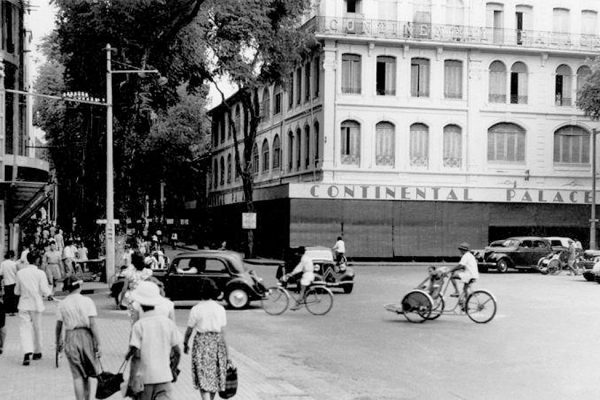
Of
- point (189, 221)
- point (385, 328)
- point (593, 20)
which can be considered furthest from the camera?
point (189, 221)

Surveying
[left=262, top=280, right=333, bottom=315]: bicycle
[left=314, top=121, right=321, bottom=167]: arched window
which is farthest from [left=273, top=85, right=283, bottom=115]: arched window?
[left=262, top=280, right=333, bottom=315]: bicycle

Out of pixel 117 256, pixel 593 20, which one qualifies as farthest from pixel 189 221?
pixel 117 256

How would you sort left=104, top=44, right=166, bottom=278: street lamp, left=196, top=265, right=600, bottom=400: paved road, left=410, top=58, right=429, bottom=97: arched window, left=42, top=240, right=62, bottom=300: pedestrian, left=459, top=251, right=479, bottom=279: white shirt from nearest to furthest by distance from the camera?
left=196, top=265, right=600, bottom=400: paved road
left=459, top=251, right=479, bottom=279: white shirt
left=42, top=240, right=62, bottom=300: pedestrian
left=104, top=44, right=166, bottom=278: street lamp
left=410, top=58, right=429, bottom=97: arched window

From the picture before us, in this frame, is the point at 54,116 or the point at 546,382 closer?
the point at 546,382

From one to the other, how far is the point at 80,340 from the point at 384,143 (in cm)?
3807

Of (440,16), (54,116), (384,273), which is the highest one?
(440,16)

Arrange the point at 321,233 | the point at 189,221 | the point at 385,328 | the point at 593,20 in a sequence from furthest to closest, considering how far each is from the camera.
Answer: the point at 189,221, the point at 593,20, the point at 321,233, the point at 385,328

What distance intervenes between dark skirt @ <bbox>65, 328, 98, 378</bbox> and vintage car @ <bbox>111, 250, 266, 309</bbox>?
11.7 meters

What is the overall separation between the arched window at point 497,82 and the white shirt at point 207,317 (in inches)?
1614

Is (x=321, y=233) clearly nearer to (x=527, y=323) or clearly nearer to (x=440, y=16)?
(x=440, y=16)

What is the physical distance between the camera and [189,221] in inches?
3401

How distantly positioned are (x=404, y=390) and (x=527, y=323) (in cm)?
843

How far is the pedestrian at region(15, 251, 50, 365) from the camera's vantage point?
12656mm

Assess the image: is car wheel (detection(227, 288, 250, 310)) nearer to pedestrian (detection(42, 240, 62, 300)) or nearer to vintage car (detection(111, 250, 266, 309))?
vintage car (detection(111, 250, 266, 309))
